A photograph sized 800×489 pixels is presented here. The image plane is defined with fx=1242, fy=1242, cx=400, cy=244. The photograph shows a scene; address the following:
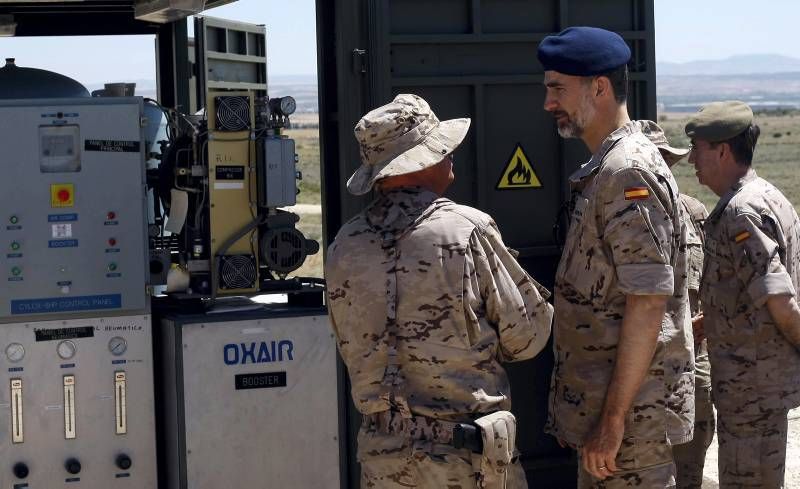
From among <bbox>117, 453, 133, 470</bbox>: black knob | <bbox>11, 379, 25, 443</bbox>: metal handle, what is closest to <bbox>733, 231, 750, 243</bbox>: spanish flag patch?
<bbox>117, 453, 133, 470</bbox>: black knob

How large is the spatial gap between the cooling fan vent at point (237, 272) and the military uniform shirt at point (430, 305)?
1.62m

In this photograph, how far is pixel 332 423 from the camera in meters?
5.25

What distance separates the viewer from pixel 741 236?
4574 millimetres

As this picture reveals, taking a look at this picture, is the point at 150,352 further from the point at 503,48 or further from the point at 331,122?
the point at 503,48

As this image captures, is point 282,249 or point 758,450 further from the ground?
point 282,249

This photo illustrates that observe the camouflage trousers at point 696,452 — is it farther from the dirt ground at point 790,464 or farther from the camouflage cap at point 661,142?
the camouflage cap at point 661,142

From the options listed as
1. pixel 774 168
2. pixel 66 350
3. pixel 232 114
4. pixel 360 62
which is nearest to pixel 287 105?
pixel 232 114

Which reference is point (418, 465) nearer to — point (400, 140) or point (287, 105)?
point (400, 140)

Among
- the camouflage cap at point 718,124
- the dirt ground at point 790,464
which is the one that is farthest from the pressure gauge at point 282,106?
the dirt ground at point 790,464

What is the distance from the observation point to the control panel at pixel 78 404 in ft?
16.4

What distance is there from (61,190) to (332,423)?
148 centimetres

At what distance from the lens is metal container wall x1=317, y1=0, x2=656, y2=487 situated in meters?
5.18

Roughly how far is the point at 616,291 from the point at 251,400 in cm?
195

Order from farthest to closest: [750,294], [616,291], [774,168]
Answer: [774,168] → [750,294] → [616,291]
